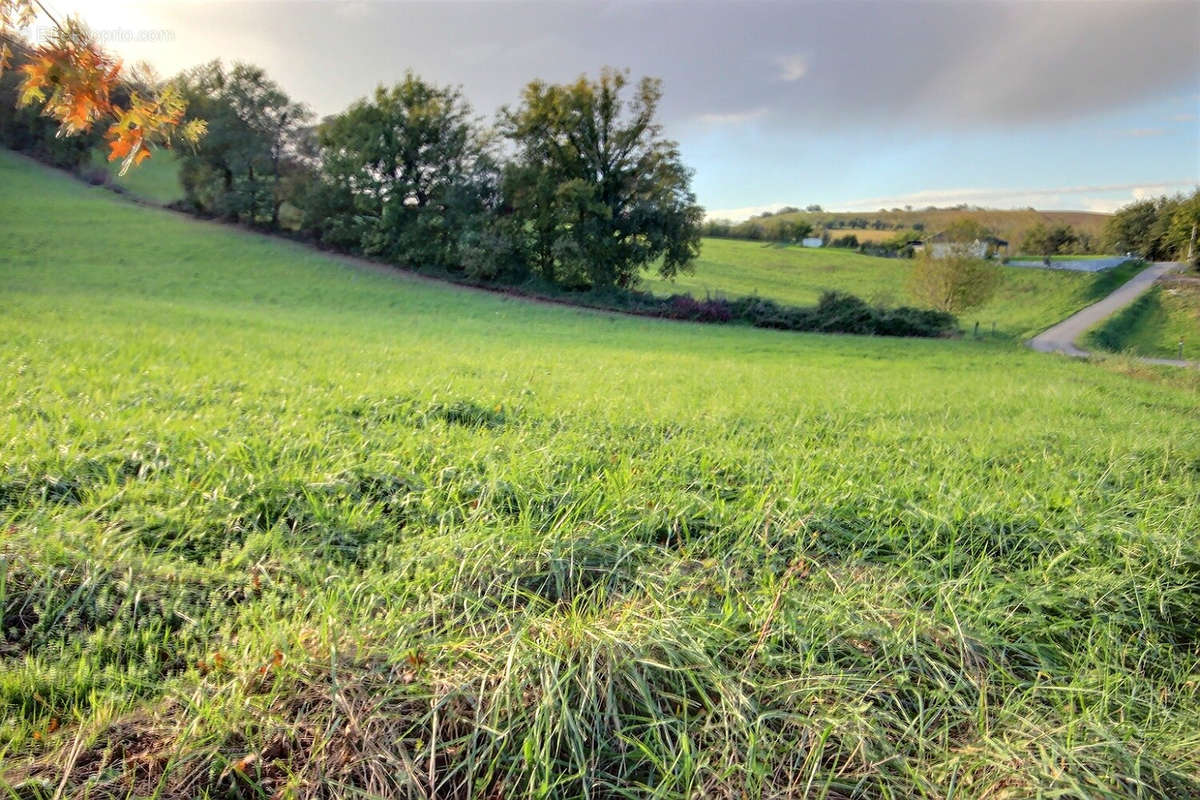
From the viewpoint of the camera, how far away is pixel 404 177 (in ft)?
108

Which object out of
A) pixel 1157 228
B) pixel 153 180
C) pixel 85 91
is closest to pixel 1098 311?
pixel 1157 228

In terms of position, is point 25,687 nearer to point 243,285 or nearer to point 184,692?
point 184,692

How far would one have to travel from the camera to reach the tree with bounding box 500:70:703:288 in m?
31.6

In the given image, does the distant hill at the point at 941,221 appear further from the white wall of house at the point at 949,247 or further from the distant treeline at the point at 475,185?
the distant treeline at the point at 475,185

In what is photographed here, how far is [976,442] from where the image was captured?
18.8ft

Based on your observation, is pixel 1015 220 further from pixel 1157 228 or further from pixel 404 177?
pixel 404 177

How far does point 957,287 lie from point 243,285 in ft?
106

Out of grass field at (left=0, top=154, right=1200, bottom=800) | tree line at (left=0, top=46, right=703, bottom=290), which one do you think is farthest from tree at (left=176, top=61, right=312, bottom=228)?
grass field at (left=0, top=154, right=1200, bottom=800)

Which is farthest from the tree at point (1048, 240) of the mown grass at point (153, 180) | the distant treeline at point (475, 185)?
the mown grass at point (153, 180)

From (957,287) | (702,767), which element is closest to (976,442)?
(702,767)

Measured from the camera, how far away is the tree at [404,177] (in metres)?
32.1

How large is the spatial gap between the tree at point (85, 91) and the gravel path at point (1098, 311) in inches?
1233

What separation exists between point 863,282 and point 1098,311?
15390 mm

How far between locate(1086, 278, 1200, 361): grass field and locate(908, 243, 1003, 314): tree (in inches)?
193
